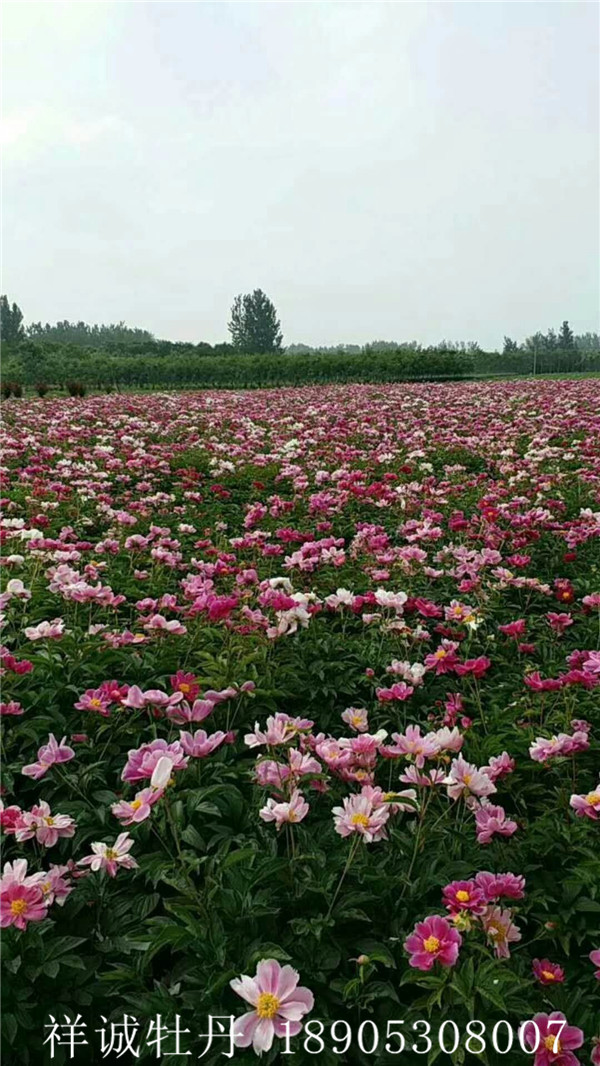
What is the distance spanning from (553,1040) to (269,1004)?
1.37 feet

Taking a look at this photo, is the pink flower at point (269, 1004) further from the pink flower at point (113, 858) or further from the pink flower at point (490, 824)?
the pink flower at point (490, 824)

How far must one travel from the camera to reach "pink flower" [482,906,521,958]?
3.72 ft

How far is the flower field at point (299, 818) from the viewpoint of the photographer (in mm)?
Answer: 1089

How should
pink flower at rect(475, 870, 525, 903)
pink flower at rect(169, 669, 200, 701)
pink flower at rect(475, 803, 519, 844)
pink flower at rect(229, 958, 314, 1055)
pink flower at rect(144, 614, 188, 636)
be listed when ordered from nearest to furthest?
pink flower at rect(229, 958, 314, 1055)
pink flower at rect(475, 870, 525, 903)
pink flower at rect(475, 803, 519, 844)
pink flower at rect(169, 669, 200, 701)
pink flower at rect(144, 614, 188, 636)

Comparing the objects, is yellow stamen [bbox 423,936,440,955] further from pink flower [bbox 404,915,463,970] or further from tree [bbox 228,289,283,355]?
tree [bbox 228,289,283,355]

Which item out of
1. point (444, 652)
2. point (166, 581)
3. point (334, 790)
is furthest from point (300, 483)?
point (334, 790)

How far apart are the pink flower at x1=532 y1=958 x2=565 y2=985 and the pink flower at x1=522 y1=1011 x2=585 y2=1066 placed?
0.11m

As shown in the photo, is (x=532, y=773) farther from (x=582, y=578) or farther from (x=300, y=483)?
(x=300, y=483)

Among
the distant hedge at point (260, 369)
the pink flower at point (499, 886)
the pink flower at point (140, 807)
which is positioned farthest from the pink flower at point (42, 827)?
the distant hedge at point (260, 369)

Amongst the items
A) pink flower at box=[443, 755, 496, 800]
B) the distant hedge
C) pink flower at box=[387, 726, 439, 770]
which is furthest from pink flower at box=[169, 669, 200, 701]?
the distant hedge

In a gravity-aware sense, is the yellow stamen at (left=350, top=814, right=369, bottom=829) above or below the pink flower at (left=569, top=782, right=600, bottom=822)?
above

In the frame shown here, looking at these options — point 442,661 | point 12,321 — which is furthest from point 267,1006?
point 12,321

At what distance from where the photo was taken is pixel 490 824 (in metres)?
1.36

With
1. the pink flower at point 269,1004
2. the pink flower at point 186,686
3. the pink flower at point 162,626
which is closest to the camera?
the pink flower at point 269,1004
